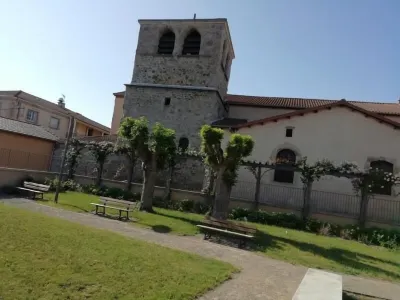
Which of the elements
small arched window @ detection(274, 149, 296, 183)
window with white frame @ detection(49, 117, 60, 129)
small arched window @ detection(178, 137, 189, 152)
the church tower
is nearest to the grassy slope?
small arched window @ detection(274, 149, 296, 183)

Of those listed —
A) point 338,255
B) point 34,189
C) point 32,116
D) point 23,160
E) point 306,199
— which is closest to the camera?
point 338,255

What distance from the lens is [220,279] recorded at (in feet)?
20.4

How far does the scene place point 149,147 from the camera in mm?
15781

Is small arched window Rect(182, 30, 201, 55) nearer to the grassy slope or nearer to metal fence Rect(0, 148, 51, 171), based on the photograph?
metal fence Rect(0, 148, 51, 171)

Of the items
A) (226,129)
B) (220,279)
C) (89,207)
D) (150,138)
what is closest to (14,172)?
(89,207)

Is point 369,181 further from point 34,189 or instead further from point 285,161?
point 34,189

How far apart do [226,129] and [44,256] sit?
16418mm

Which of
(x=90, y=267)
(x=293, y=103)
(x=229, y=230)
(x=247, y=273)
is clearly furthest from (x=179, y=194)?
(x=293, y=103)

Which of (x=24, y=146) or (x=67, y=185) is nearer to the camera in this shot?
(x=67, y=185)

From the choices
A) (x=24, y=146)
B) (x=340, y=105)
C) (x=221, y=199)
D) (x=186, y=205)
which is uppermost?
(x=340, y=105)

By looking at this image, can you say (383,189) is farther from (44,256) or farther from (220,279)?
(44,256)

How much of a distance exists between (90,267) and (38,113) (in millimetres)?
34598

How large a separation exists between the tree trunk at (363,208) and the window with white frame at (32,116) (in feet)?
105

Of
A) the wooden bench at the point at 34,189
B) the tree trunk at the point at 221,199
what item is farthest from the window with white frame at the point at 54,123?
the tree trunk at the point at 221,199
